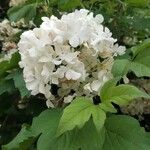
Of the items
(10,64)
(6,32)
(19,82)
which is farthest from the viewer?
(6,32)

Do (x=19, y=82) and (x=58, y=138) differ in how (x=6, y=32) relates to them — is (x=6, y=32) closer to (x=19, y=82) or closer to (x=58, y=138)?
(x=19, y=82)

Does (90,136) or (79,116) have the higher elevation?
(79,116)

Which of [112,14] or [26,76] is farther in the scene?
[112,14]

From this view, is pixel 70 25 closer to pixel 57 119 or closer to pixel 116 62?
pixel 116 62

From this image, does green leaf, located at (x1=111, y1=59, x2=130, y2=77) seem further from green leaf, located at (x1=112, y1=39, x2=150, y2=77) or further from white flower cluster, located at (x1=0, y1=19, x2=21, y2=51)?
white flower cluster, located at (x1=0, y1=19, x2=21, y2=51)

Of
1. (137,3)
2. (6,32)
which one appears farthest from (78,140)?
(6,32)

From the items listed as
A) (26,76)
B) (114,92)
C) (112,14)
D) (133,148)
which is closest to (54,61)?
(26,76)
